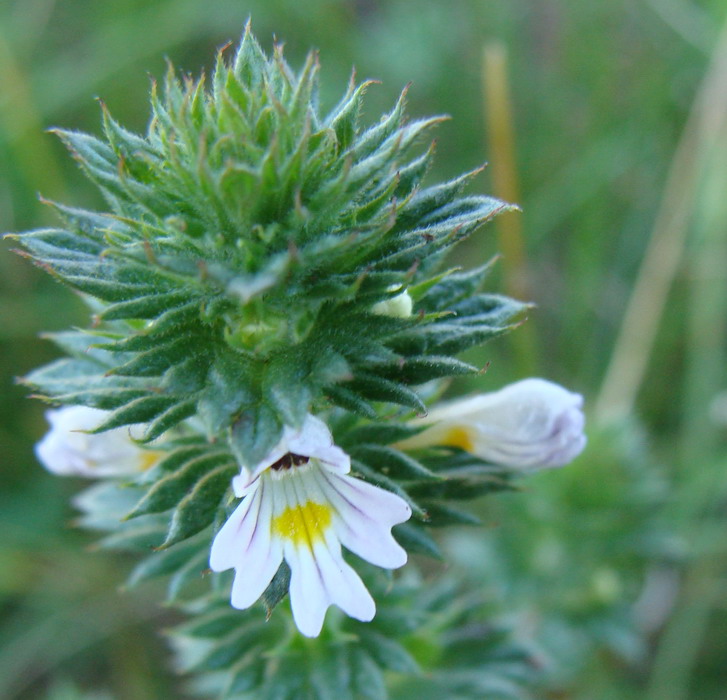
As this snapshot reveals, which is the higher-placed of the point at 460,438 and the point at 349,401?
the point at 460,438

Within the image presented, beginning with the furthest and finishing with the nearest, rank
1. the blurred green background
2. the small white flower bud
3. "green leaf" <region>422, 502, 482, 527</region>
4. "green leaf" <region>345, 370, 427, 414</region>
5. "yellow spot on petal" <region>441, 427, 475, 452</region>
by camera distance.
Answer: the blurred green background
"yellow spot on petal" <region>441, 427, 475, 452</region>
"green leaf" <region>422, 502, 482, 527</region>
the small white flower bud
"green leaf" <region>345, 370, 427, 414</region>

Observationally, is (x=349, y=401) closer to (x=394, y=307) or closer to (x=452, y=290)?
(x=394, y=307)

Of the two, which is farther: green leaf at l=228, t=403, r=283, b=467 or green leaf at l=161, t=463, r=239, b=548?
green leaf at l=161, t=463, r=239, b=548

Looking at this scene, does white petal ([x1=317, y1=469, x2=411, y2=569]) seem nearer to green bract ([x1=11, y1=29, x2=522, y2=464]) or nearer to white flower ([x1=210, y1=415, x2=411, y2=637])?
white flower ([x1=210, y1=415, x2=411, y2=637])

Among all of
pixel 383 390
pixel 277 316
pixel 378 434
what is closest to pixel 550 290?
pixel 378 434

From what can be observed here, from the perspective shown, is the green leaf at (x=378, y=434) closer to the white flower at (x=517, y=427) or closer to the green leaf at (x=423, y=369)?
the white flower at (x=517, y=427)

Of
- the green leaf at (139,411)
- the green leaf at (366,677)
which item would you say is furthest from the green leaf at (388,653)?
the green leaf at (139,411)

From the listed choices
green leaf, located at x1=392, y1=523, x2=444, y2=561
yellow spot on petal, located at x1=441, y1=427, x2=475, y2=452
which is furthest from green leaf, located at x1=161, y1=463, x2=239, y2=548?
yellow spot on petal, located at x1=441, y1=427, x2=475, y2=452
